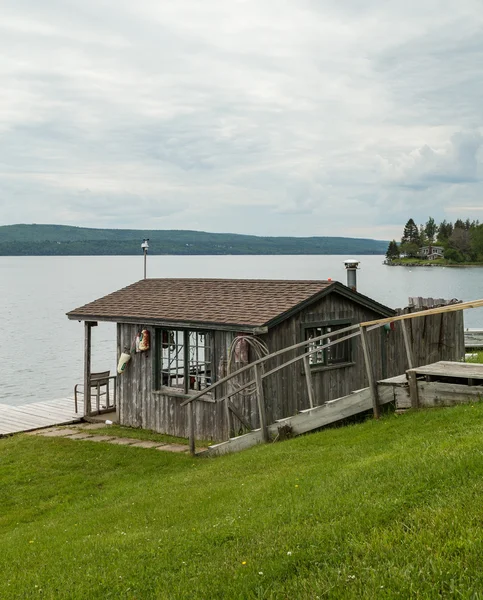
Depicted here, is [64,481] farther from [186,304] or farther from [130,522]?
[186,304]

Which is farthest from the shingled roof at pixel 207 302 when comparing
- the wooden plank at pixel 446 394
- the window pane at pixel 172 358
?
the wooden plank at pixel 446 394

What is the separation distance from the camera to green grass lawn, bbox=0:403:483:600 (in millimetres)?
5594

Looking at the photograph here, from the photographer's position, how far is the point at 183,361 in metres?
16.8

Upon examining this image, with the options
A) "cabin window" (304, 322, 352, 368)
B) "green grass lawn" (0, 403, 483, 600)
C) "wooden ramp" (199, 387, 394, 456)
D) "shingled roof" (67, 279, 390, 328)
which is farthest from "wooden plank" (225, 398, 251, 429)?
"green grass lawn" (0, 403, 483, 600)

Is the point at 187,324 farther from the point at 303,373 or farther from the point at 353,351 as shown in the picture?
the point at 353,351

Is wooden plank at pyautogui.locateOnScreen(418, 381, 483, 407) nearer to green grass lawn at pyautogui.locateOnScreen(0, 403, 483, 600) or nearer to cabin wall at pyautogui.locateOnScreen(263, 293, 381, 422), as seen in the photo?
green grass lawn at pyautogui.locateOnScreen(0, 403, 483, 600)

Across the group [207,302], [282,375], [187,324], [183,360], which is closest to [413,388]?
[282,375]

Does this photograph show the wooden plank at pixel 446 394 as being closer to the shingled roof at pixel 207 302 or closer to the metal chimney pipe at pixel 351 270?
the shingled roof at pixel 207 302

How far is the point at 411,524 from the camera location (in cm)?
623

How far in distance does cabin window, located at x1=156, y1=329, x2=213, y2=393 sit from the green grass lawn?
4.20 m

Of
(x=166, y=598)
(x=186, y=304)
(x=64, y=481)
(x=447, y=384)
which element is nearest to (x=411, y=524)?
(x=166, y=598)

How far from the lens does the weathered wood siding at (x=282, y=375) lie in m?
15.4

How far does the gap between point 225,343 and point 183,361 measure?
1.52m

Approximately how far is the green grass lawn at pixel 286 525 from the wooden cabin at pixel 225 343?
3171mm
